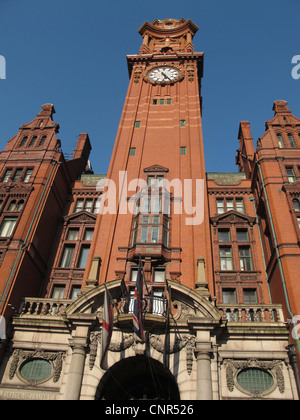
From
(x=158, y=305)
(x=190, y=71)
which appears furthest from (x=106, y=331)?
(x=190, y=71)

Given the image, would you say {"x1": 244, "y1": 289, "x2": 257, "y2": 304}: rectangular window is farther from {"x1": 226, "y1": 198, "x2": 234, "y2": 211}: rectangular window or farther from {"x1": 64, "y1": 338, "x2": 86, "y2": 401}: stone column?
{"x1": 64, "y1": 338, "x2": 86, "y2": 401}: stone column

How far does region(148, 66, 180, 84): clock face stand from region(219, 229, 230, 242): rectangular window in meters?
22.9

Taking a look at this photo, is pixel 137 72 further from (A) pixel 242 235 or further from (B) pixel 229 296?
(B) pixel 229 296

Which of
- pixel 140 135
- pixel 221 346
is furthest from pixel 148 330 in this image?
pixel 140 135

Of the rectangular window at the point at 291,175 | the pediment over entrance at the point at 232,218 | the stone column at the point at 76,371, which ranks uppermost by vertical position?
the rectangular window at the point at 291,175

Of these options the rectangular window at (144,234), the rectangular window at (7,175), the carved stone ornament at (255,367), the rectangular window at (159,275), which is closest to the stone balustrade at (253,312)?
the carved stone ornament at (255,367)

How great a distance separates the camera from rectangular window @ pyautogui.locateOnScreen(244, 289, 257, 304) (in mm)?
25453

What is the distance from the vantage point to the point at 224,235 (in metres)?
29.7

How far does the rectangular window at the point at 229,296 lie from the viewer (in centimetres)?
2566

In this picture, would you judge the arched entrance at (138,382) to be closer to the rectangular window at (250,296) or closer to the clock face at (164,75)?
the rectangular window at (250,296)

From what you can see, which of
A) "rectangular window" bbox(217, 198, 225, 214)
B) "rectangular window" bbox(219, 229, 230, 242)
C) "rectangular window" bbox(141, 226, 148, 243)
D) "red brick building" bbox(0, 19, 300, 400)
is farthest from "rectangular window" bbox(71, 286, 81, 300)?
"rectangular window" bbox(217, 198, 225, 214)

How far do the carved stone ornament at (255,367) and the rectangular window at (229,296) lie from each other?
19.9 feet

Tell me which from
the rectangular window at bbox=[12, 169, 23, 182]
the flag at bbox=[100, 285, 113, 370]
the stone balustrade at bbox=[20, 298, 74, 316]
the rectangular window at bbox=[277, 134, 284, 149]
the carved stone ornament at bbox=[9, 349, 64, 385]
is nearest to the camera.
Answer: the flag at bbox=[100, 285, 113, 370]
